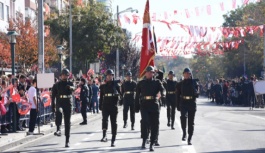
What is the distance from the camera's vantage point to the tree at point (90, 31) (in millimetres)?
49094

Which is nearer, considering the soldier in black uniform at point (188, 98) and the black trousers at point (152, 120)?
the black trousers at point (152, 120)

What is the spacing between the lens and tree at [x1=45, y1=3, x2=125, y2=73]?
49.1m

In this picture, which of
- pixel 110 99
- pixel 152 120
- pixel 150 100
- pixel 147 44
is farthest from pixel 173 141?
pixel 147 44

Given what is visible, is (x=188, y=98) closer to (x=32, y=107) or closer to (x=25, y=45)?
(x=32, y=107)

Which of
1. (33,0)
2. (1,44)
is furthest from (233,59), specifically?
(1,44)

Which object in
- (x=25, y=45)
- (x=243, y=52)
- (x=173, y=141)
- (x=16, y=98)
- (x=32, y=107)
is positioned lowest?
(x=173, y=141)

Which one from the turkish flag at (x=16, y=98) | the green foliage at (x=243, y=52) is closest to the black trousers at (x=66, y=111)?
the turkish flag at (x=16, y=98)

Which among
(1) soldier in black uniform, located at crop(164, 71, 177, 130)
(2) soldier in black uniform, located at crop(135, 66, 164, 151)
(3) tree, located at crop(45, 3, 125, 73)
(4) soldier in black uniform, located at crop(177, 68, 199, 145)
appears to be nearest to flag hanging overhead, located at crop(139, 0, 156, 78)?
(1) soldier in black uniform, located at crop(164, 71, 177, 130)

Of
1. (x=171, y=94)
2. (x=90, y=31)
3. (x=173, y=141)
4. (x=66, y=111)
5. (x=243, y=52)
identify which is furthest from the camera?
(x=243, y=52)

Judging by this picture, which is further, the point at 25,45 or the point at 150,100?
the point at 25,45

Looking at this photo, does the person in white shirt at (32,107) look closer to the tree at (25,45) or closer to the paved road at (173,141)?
the paved road at (173,141)

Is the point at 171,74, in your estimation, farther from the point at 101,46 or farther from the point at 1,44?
the point at 101,46

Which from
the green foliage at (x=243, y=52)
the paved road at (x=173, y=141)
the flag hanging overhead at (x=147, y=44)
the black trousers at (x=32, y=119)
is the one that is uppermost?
the green foliage at (x=243, y=52)

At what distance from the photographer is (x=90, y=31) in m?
49.7
